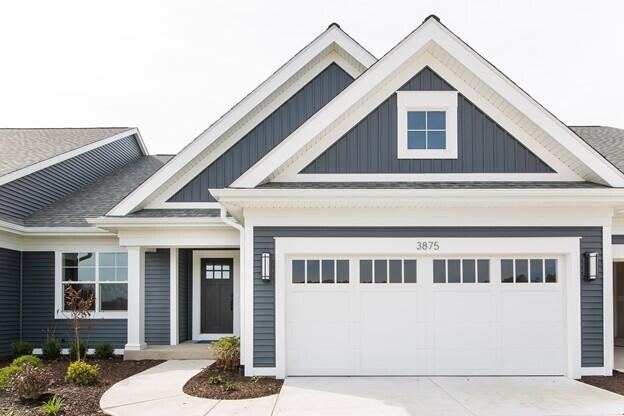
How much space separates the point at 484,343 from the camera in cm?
1084

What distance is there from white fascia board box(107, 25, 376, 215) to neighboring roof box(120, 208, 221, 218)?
0.78 ft

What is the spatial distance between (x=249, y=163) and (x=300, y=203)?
4187 mm

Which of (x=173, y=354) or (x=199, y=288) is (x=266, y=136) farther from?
(x=173, y=354)

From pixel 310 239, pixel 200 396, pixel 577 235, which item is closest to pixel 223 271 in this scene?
pixel 310 239

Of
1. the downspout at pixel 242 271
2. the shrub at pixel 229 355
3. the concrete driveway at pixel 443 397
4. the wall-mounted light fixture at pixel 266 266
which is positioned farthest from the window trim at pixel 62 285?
the concrete driveway at pixel 443 397

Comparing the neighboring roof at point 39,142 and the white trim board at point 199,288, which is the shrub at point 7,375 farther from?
the neighboring roof at point 39,142

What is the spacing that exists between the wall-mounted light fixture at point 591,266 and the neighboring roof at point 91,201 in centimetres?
1078

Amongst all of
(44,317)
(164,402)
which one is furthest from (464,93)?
(44,317)

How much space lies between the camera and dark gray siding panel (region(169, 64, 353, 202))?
1434cm

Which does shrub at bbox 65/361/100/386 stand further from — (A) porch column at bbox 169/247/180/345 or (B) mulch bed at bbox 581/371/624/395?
(B) mulch bed at bbox 581/371/624/395

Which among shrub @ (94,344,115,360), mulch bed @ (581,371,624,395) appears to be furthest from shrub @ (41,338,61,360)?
mulch bed @ (581,371,624,395)

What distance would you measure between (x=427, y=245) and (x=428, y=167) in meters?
1.47

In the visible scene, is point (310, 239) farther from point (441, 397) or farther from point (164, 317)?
point (164, 317)

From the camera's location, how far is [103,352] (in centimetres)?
1365
